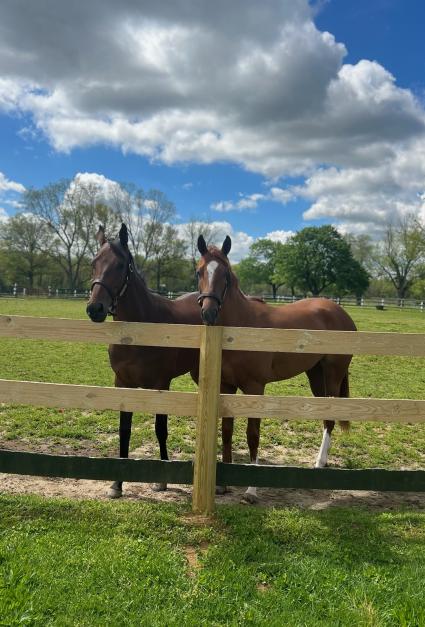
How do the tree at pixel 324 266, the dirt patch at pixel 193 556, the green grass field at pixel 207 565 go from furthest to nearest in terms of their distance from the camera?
the tree at pixel 324 266 → the dirt patch at pixel 193 556 → the green grass field at pixel 207 565

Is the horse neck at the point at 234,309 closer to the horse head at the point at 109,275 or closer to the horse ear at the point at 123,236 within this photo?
the horse head at the point at 109,275

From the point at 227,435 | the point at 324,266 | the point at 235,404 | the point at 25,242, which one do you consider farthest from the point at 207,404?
the point at 324,266

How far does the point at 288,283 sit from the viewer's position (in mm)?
69000

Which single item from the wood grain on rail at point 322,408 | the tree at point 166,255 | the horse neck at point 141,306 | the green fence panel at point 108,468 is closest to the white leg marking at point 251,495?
the green fence panel at point 108,468

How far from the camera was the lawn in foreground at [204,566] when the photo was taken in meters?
2.52

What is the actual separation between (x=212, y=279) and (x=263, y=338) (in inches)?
42.6

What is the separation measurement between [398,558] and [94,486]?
9.71 ft

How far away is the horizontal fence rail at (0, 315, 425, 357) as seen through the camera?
373 centimetres

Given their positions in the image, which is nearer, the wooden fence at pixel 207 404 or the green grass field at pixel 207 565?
the green grass field at pixel 207 565

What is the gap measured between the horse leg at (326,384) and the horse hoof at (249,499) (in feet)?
4.80

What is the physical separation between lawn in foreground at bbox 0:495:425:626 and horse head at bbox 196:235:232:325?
1.81 m

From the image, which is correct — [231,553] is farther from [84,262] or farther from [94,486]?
[84,262]

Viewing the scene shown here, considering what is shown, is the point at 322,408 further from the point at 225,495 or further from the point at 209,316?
the point at 225,495

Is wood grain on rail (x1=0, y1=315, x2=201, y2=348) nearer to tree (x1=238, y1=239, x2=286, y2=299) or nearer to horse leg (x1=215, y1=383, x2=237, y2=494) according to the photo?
horse leg (x1=215, y1=383, x2=237, y2=494)
